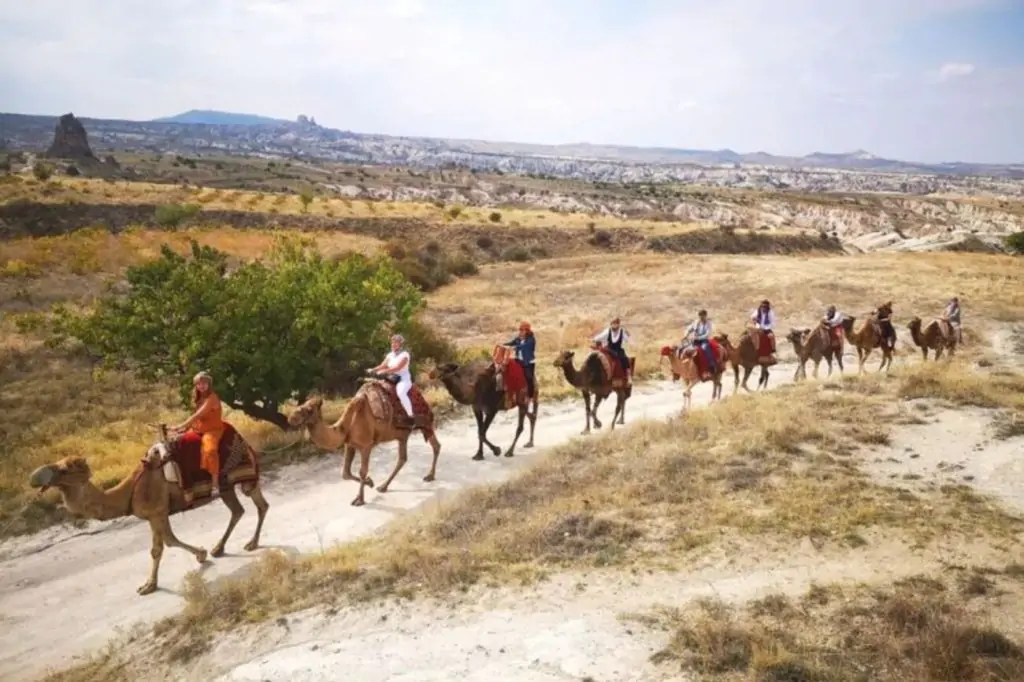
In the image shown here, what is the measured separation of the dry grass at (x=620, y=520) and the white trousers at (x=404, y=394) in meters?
2.20

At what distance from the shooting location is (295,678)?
795cm

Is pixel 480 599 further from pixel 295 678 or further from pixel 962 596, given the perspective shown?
pixel 962 596

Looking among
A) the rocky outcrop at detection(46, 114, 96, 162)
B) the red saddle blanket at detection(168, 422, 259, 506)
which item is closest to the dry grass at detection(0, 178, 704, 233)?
the red saddle blanket at detection(168, 422, 259, 506)

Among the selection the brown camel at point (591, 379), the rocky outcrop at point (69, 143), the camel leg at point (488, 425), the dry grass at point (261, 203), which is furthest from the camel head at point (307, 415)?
the rocky outcrop at point (69, 143)

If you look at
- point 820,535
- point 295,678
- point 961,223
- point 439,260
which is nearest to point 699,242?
point 439,260

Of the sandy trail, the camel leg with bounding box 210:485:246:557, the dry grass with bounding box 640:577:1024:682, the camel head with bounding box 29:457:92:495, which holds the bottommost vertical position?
the sandy trail

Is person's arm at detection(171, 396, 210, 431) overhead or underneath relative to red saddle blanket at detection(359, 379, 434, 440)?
overhead

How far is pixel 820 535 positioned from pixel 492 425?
9412 millimetres

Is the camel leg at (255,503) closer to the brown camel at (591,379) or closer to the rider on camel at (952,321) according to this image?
the brown camel at (591,379)

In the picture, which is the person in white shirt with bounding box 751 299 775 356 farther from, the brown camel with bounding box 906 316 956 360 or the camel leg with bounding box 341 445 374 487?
the camel leg with bounding box 341 445 374 487

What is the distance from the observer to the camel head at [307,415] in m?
12.3

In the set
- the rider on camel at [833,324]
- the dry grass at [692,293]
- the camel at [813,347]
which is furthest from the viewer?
the dry grass at [692,293]

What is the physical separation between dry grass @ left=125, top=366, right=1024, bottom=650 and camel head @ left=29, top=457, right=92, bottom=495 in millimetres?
2072

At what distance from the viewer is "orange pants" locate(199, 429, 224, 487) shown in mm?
11219
